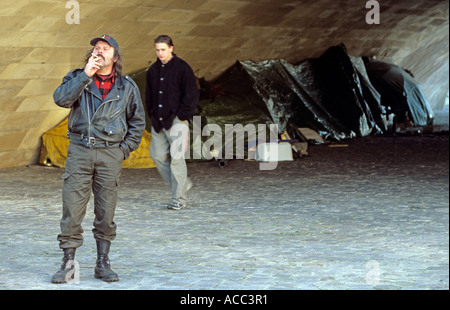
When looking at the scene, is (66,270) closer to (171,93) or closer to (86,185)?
(86,185)

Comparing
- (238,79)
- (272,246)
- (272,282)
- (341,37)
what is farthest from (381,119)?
(272,282)

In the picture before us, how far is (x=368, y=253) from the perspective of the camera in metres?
7.04

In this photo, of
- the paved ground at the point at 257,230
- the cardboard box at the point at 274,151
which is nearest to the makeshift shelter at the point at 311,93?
the cardboard box at the point at 274,151

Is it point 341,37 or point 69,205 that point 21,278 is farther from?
point 341,37

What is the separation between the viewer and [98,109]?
19.2 feet

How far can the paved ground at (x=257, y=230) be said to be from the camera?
617 cm

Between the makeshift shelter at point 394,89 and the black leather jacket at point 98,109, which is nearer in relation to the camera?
the black leather jacket at point 98,109

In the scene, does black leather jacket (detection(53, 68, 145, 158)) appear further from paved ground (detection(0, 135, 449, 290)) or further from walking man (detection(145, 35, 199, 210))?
walking man (detection(145, 35, 199, 210))

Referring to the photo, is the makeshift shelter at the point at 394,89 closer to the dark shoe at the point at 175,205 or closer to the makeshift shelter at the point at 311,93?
the makeshift shelter at the point at 311,93

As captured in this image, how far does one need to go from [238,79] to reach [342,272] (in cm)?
1083

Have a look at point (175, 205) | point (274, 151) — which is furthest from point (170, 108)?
point (274, 151)

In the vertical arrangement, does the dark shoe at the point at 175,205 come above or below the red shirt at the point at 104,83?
below

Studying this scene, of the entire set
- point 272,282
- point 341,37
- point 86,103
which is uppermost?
point 341,37

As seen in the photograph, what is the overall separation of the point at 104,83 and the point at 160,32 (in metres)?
7.98
